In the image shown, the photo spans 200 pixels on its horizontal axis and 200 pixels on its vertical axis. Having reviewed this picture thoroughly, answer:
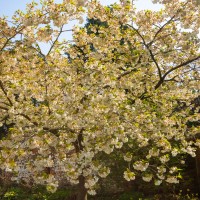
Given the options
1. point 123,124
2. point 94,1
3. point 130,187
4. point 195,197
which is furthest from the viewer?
point 130,187

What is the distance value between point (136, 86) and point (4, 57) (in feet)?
11.5

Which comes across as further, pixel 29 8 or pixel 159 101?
pixel 159 101

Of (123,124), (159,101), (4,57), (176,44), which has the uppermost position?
(176,44)

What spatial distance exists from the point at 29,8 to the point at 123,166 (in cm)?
642

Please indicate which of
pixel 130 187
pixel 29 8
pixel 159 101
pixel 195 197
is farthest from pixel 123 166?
pixel 29 8

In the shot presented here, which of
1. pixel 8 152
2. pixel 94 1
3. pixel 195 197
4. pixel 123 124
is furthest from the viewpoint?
pixel 195 197

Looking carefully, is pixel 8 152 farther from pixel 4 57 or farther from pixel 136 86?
pixel 136 86

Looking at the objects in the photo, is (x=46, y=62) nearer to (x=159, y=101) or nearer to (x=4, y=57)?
(x=4, y=57)

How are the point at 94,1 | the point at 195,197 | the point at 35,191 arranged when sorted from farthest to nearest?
the point at 35,191 → the point at 195,197 → the point at 94,1

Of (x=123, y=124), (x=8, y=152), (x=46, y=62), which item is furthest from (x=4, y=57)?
(x=123, y=124)

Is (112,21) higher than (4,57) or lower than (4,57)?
higher

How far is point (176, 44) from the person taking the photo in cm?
799

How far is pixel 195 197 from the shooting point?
31.5 ft

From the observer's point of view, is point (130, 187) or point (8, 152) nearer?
point (8, 152)
